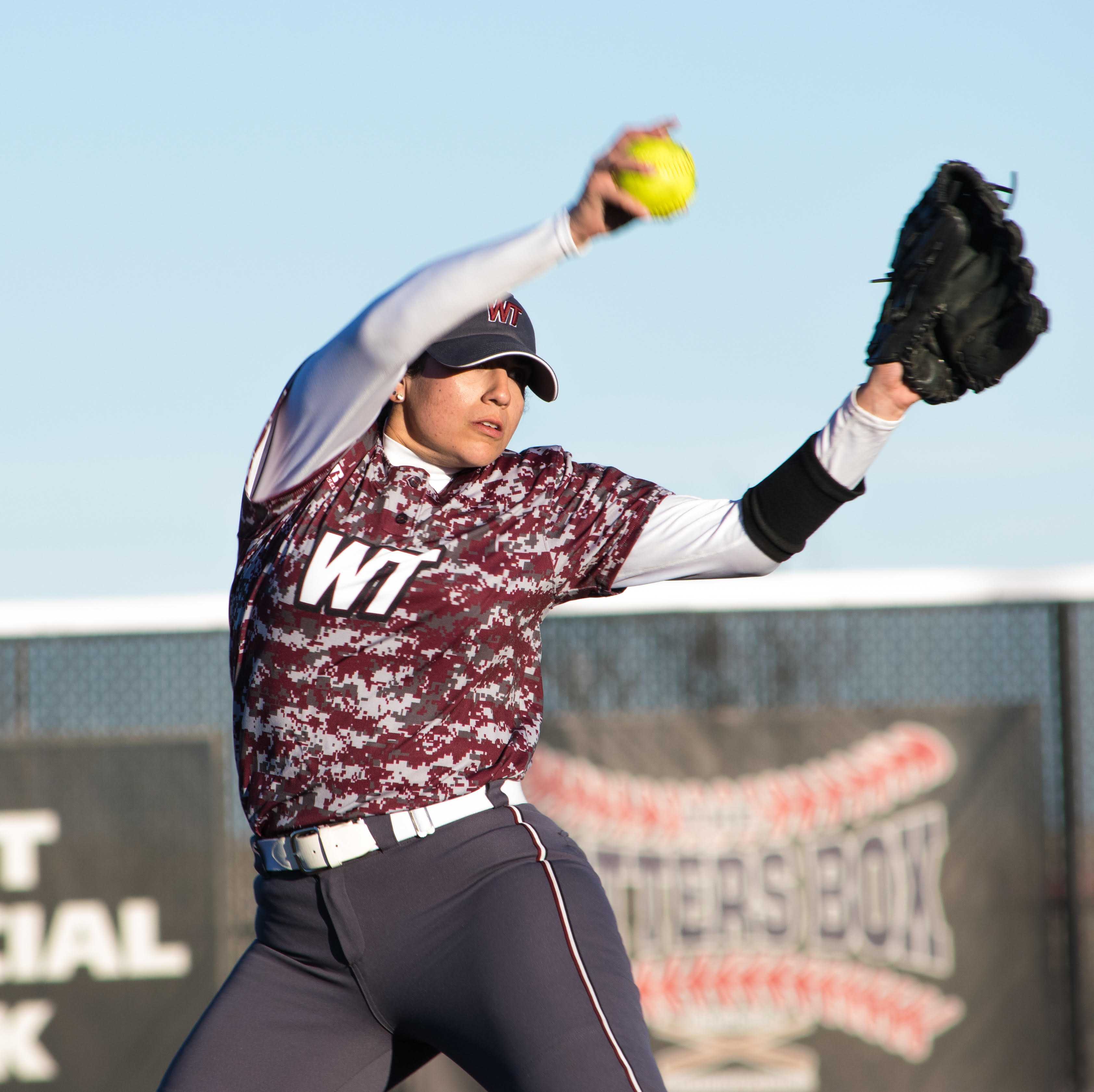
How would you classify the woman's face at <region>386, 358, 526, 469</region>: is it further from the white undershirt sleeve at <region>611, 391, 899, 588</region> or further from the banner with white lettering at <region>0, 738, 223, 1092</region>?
the banner with white lettering at <region>0, 738, 223, 1092</region>

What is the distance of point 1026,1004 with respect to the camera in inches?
228

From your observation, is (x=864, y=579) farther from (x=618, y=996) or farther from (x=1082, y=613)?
(x=618, y=996)

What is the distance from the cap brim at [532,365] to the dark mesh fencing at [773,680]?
2.95m

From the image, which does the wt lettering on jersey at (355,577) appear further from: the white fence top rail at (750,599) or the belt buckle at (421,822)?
the white fence top rail at (750,599)

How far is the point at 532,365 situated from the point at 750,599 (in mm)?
3294

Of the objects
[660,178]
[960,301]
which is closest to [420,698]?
[660,178]

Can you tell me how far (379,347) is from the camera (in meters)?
2.37

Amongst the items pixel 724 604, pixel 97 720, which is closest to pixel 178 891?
pixel 97 720

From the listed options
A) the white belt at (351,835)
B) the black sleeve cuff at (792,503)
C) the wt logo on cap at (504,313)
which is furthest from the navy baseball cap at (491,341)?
the white belt at (351,835)

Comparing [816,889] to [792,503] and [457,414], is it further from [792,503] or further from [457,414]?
[457,414]

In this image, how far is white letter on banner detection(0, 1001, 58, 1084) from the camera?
5625mm

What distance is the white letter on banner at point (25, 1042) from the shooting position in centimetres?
562

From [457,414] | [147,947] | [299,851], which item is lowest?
[147,947]

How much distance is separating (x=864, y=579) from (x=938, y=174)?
11.3 ft
